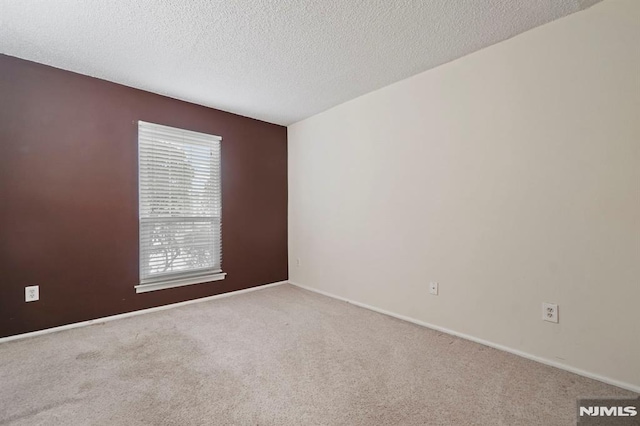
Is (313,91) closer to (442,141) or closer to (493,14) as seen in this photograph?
(442,141)

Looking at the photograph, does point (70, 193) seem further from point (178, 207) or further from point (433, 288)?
point (433, 288)

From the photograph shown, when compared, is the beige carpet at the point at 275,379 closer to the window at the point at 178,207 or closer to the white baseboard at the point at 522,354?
the white baseboard at the point at 522,354

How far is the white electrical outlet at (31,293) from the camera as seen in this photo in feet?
8.11

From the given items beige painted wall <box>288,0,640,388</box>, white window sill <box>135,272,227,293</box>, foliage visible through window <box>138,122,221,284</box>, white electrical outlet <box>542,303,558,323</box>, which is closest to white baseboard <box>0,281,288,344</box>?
white window sill <box>135,272,227,293</box>

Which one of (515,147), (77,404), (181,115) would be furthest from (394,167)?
(77,404)

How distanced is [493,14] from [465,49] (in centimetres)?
42

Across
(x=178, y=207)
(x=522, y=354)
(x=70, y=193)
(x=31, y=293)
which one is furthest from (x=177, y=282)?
(x=522, y=354)

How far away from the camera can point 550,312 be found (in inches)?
79.1

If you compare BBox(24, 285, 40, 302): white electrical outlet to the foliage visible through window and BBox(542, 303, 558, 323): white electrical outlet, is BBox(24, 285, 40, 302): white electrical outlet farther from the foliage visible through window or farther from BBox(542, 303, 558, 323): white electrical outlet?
BBox(542, 303, 558, 323): white electrical outlet

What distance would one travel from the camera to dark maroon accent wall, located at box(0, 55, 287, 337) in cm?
242

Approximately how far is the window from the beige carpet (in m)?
0.71

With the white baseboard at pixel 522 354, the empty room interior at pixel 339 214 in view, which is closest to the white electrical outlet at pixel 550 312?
the empty room interior at pixel 339 214

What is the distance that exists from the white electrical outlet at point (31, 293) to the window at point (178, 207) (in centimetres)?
76

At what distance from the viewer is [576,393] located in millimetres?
1669
